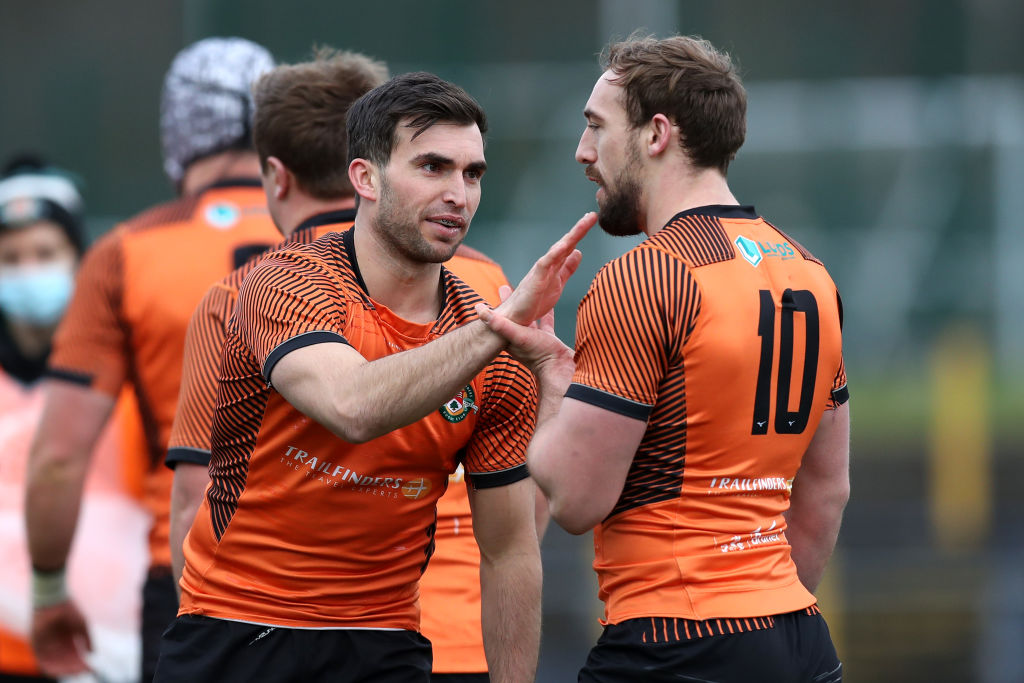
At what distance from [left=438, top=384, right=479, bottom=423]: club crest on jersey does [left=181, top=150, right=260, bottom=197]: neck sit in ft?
5.86

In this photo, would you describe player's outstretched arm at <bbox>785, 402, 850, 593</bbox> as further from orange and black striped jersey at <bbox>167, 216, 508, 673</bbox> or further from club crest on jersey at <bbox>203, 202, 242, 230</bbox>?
club crest on jersey at <bbox>203, 202, 242, 230</bbox>

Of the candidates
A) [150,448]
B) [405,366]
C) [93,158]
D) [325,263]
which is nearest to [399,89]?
[325,263]

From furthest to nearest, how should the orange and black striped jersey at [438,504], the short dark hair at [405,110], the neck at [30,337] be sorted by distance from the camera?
the neck at [30,337] → the orange and black striped jersey at [438,504] → the short dark hair at [405,110]

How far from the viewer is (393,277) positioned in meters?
3.42

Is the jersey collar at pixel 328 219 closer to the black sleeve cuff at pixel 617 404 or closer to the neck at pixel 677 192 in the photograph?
the neck at pixel 677 192

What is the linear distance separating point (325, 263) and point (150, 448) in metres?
1.67

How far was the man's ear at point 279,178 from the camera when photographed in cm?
424

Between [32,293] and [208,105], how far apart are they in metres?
1.63

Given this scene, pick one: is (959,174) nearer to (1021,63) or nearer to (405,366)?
(1021,63)

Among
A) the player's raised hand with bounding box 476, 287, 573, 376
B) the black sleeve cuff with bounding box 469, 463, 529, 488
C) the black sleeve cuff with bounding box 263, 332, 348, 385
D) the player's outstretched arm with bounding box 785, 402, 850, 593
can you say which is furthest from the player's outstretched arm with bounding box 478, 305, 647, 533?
the player's outstretched arm with bounding box 785, 402, 850, 593

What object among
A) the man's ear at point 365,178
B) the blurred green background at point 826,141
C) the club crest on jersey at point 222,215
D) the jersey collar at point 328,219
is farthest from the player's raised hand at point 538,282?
the blurred green background at point 826,141

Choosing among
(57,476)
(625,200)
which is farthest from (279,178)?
(57,476)

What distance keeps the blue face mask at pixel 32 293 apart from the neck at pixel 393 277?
9.55 feet

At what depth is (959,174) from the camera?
19.2m
